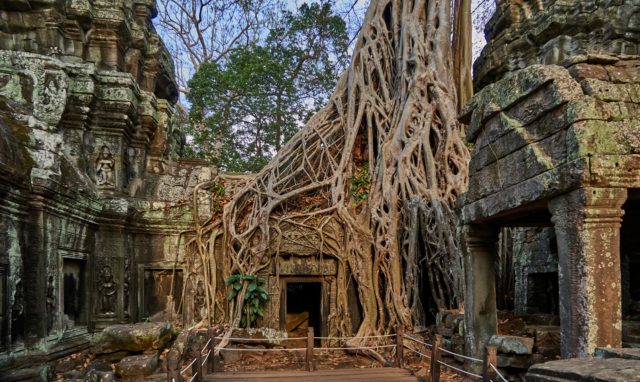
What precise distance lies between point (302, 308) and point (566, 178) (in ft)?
29.1

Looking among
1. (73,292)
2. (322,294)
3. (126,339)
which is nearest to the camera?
(126,339)

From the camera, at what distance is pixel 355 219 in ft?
28.5

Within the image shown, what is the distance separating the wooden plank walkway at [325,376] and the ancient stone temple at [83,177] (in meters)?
1.92

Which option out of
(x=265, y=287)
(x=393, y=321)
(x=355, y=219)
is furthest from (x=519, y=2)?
(x=265, y=287)

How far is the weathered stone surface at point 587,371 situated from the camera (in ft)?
6.43

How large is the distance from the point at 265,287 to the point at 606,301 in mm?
5530

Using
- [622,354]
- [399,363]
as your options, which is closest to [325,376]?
[399,363]

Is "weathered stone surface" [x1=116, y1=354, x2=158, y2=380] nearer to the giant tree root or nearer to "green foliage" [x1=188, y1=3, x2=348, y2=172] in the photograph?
the giant tree root

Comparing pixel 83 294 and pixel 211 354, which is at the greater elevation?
pixel 83 294

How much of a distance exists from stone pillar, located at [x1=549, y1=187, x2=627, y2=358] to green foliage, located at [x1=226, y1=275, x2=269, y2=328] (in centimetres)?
509

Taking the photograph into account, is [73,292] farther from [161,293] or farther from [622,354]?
[622,354]

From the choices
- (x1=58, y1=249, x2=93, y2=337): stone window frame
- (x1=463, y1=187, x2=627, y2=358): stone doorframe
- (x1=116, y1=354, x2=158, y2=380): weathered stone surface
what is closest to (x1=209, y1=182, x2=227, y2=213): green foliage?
(x1=58, y1=249, x2=93, y2=337): stone window frame

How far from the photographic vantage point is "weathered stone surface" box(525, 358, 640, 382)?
1.96 m

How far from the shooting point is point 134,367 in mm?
5453
